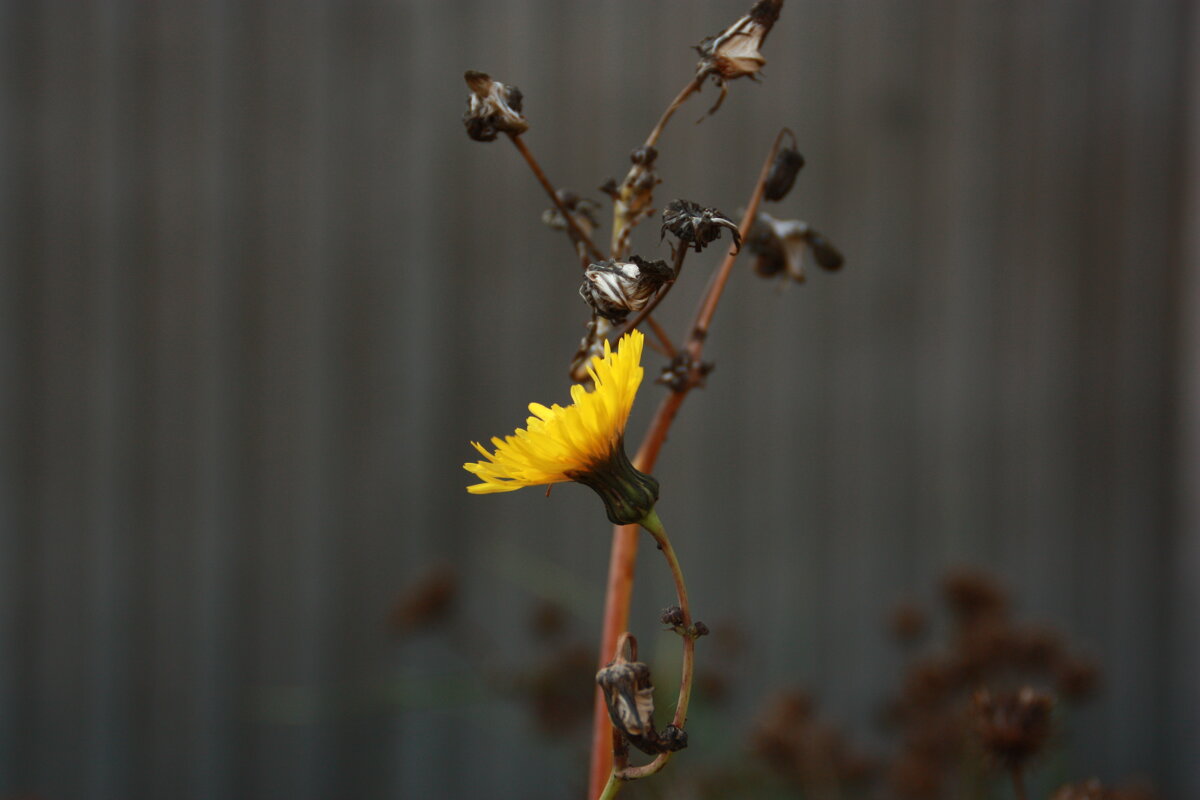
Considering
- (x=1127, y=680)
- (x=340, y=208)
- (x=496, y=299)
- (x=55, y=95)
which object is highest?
(x=55, y=95)

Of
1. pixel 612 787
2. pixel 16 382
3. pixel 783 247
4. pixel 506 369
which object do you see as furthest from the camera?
pixel 506 369

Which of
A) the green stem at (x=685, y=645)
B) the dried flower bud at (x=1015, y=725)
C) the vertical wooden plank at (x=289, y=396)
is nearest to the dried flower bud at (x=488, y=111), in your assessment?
the green stem at (x=685, y=645)

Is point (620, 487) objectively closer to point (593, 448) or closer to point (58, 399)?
point (593, 448)

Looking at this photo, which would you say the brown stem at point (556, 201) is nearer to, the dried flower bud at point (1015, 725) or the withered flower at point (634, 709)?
the withered flower at point (634, 709)

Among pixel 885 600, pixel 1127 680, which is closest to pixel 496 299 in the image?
pixel 885 600

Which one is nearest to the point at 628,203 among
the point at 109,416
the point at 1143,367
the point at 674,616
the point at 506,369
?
the point at 674,616

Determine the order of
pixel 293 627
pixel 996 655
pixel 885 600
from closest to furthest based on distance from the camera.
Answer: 1. pixel 996 655
2. pixel 293 627
3. pixel 885 600

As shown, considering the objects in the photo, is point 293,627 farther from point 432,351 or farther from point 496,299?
point 496,299
